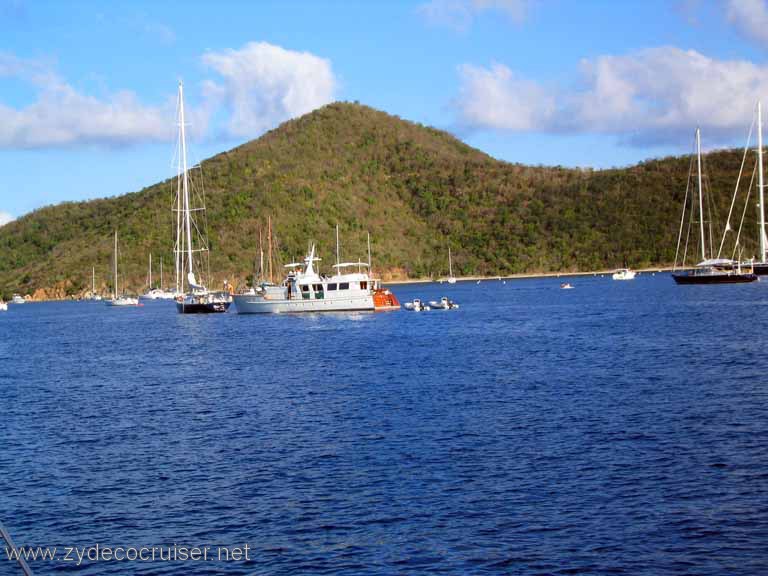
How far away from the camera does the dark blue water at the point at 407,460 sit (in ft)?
47.1

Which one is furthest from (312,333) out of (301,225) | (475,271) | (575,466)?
(475,271)

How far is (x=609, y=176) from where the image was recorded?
196875 millimetres

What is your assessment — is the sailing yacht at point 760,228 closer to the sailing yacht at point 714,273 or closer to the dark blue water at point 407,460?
the sailing yacht at point 714,273

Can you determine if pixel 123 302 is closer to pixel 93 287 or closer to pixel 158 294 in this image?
pixel 158 294

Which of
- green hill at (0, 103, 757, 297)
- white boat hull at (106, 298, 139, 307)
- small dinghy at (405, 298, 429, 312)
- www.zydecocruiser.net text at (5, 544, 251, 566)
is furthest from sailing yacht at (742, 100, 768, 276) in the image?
www.zydecocruiser.net text at (5, 544, 251, 566)

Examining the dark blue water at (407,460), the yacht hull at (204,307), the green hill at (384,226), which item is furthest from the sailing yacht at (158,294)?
the dark blue water at (407,460)

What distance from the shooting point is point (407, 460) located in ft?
65.6

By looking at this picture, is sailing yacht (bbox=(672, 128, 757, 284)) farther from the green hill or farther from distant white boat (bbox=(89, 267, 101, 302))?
distant white boat (bbox=(89, 267, 101, 302))

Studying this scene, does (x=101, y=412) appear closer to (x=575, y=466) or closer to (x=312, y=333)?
(x=575, y=466)

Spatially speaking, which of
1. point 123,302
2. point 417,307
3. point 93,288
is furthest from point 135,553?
point 93,288

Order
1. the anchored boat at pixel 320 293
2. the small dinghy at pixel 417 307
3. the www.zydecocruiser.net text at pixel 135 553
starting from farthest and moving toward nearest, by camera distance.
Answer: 1. the small dinghy at pixel 417 307
2. the anchored boat at pixel 320 293
3. the www.zydecocruiser.net text at pixel 135 553

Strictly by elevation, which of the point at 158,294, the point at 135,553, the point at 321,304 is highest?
the point at 158,294

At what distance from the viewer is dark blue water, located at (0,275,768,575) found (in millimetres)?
14359

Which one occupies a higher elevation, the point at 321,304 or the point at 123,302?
the point at 123,302
